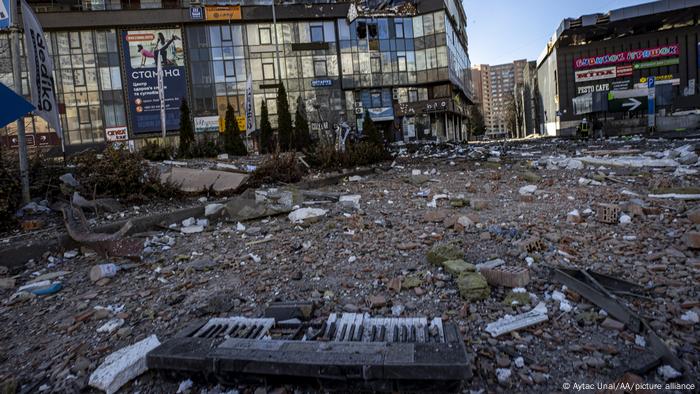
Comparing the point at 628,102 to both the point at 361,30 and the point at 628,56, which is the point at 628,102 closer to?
the point at 361,30

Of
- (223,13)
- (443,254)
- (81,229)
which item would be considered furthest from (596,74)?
(81,229)

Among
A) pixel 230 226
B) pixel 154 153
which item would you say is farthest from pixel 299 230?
pixel 154 153

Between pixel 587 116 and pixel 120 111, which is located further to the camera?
pixel 120 111

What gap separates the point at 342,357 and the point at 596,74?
186 feet

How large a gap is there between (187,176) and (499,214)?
5328 mm

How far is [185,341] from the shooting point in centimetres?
219

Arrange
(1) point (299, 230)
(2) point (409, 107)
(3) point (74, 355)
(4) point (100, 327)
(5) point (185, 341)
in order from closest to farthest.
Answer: (5) point (185, 341)
(3) point (74, 355)
(4) point (100, 327)
(1) point (299, 230)
(2) point (409, 107)

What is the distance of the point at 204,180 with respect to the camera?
7371 millimetres

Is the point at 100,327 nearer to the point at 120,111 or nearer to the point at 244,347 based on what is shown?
the point at 244,347

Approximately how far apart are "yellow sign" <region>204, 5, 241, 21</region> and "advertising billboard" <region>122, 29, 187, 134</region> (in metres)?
2.92

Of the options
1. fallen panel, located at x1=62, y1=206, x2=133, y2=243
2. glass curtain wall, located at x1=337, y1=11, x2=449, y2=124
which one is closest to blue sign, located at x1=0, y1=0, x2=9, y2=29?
fallen panel, located at x1=62, y1=206, x2=133, y2=243

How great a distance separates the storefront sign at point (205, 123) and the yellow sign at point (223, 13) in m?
7.83

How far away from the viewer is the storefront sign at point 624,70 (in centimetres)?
4744

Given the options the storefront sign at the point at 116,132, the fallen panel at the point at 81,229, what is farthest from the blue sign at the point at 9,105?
the storefront sign at the point at 116,132
